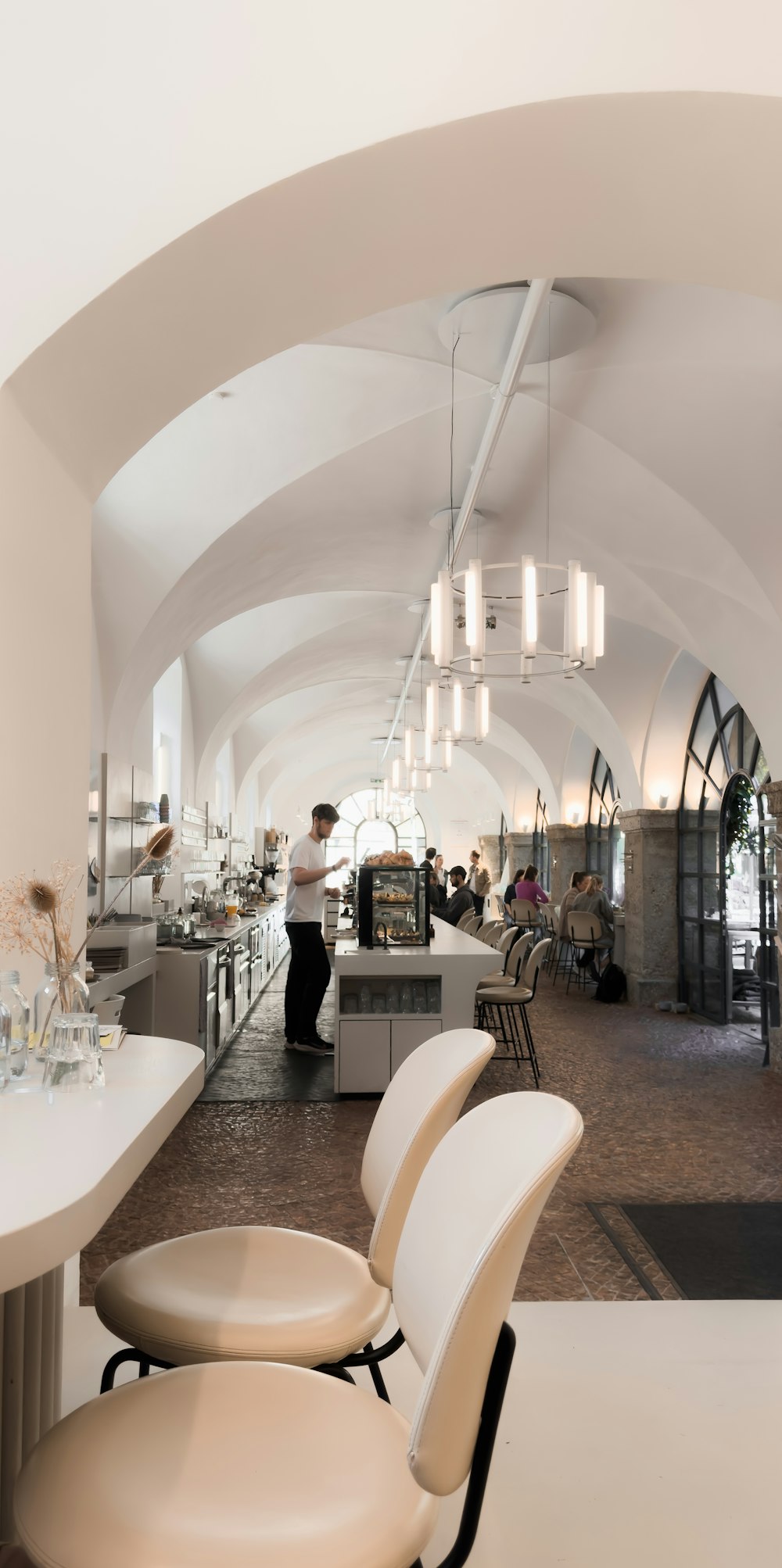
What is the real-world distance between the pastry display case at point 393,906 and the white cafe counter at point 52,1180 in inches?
171

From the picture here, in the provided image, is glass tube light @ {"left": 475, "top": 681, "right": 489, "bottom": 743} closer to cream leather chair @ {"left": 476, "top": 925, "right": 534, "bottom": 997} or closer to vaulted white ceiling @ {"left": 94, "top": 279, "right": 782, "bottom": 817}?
vaulted white ceiling @ {"left": 94, "top": 279, "right": 782, "bottom": 817}

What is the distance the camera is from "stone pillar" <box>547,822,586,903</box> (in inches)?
548

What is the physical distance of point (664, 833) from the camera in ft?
33.1

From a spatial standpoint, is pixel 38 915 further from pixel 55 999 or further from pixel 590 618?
pixel 590 618

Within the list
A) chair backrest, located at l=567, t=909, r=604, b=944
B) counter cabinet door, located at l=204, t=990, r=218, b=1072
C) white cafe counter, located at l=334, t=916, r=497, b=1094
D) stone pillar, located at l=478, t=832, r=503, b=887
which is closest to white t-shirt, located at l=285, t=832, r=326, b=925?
counter cabinet door, located at l=204, t=990, r=218, b=1072

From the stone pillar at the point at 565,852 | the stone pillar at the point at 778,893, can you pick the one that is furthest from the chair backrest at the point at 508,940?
the stone pillar at the point at 565,852

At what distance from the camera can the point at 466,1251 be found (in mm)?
1354

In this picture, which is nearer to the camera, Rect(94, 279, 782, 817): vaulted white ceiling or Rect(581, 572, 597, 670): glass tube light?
Rect(581, 572, 597, 670): glass tube light

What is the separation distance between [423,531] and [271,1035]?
4032mm

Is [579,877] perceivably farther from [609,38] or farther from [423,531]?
[609,38]

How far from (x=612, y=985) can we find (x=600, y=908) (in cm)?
86

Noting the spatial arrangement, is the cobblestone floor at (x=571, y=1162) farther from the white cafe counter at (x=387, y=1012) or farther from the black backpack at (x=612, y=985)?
the black backpack at (x=612, y=985)

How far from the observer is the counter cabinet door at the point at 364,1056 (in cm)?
593

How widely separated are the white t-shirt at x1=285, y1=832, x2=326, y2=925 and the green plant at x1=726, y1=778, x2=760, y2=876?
144 inches
